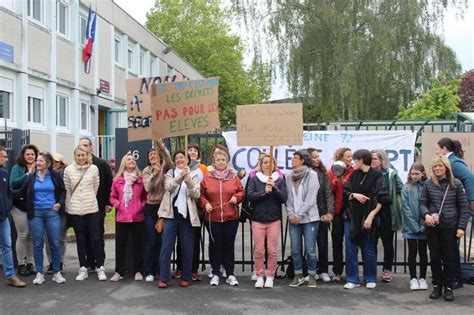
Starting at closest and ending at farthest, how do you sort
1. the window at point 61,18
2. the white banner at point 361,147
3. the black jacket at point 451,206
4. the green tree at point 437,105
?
the black jacket at point 451,206 < the white banner at point 361,147 < the window at point 61,18 < the green tree at point 437,105

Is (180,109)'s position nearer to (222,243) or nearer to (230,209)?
(230,209)

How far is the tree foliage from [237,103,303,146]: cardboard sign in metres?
19.0

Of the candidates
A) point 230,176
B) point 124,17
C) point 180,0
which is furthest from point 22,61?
point 180,0

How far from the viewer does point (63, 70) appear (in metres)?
19.4

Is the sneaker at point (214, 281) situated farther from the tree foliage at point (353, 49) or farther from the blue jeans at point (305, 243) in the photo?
the tree foliage at point (353, 49)

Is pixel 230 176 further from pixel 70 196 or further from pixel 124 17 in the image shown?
pixel 124 17

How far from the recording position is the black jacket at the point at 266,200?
690 cm

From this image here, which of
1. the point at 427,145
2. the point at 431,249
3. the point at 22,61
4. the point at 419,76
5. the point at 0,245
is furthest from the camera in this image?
the point at 419,76

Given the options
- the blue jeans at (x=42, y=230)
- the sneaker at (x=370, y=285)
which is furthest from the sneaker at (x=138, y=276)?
the sneaker at (x=370, y=285)

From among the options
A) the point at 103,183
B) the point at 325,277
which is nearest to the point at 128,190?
the point at 103,183

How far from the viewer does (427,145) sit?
25.6ft

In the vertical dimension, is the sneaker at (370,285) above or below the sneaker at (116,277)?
below

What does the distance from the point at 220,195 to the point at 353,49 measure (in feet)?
67.6

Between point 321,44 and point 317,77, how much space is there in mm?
1579
